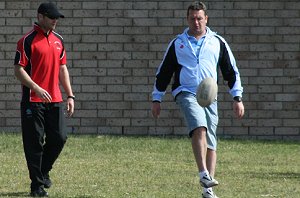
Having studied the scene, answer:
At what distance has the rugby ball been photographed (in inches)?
384

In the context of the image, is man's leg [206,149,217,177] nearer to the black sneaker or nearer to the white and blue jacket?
the white and blue jacket

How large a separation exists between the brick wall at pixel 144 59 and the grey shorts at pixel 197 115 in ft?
25.1

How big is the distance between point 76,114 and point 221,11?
123 inches

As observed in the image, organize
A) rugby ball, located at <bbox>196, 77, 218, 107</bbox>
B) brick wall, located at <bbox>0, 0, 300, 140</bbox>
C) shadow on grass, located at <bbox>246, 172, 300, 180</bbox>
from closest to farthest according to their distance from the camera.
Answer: rugby ball, located at <bbox>196, 77, 218, 107</bbox> < shadow on grass, located at <bbox>246, 172, 300, 180</bbox> < brick wall, located at <bbox>0, 0, 300, 140</bbox>

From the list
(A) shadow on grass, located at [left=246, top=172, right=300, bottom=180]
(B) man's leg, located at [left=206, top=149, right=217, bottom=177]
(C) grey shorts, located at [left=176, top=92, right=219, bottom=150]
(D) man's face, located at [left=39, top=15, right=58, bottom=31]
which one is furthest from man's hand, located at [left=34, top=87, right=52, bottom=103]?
(A) shadow on grass, located at [left=246, top=172, right=300, bottom=180]

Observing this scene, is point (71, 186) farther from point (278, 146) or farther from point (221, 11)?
point (221, 11)

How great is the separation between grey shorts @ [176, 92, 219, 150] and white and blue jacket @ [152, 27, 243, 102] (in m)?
0.08

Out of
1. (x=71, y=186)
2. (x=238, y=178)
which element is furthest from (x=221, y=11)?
(x=71, y=186)

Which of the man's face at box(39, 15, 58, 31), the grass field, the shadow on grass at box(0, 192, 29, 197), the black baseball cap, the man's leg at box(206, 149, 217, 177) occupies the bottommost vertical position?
the grass field

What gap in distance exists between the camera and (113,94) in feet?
58.6

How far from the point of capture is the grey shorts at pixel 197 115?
9.91 meters

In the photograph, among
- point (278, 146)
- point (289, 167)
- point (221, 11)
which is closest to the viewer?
point (289, 167)

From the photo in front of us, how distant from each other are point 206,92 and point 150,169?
135 inches

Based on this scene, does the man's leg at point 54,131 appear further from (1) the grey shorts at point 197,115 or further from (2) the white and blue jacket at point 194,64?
(1) the grey shorts at point 197,115
